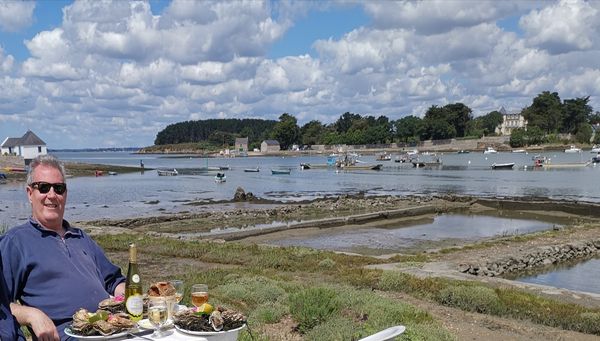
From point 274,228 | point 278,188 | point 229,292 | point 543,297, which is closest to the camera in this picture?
point 229,292

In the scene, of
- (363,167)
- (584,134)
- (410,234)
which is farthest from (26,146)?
(584,134)

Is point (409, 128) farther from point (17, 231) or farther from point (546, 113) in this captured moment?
point (17, 231)

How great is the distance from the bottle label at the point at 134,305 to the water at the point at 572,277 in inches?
581

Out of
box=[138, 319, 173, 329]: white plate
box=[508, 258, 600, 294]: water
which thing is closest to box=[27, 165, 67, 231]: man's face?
box=[138, 319, 173, 329]: white plate

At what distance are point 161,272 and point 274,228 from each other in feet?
46.1

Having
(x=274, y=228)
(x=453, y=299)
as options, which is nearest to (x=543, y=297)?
(x=453, y=299)

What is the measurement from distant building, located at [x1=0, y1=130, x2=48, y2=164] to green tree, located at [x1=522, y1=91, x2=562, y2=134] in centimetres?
14055

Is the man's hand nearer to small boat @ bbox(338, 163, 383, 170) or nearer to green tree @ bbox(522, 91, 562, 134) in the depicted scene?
small boat @ bbox(338, 163, 383, 170)

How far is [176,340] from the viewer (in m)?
3.66

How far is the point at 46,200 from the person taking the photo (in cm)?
433

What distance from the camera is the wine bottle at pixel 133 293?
3.91 meters

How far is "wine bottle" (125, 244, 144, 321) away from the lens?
12.8ft

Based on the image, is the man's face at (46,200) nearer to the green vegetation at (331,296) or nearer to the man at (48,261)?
the man at (48,261)

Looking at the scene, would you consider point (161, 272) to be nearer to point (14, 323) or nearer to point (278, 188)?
point (14, 323)
